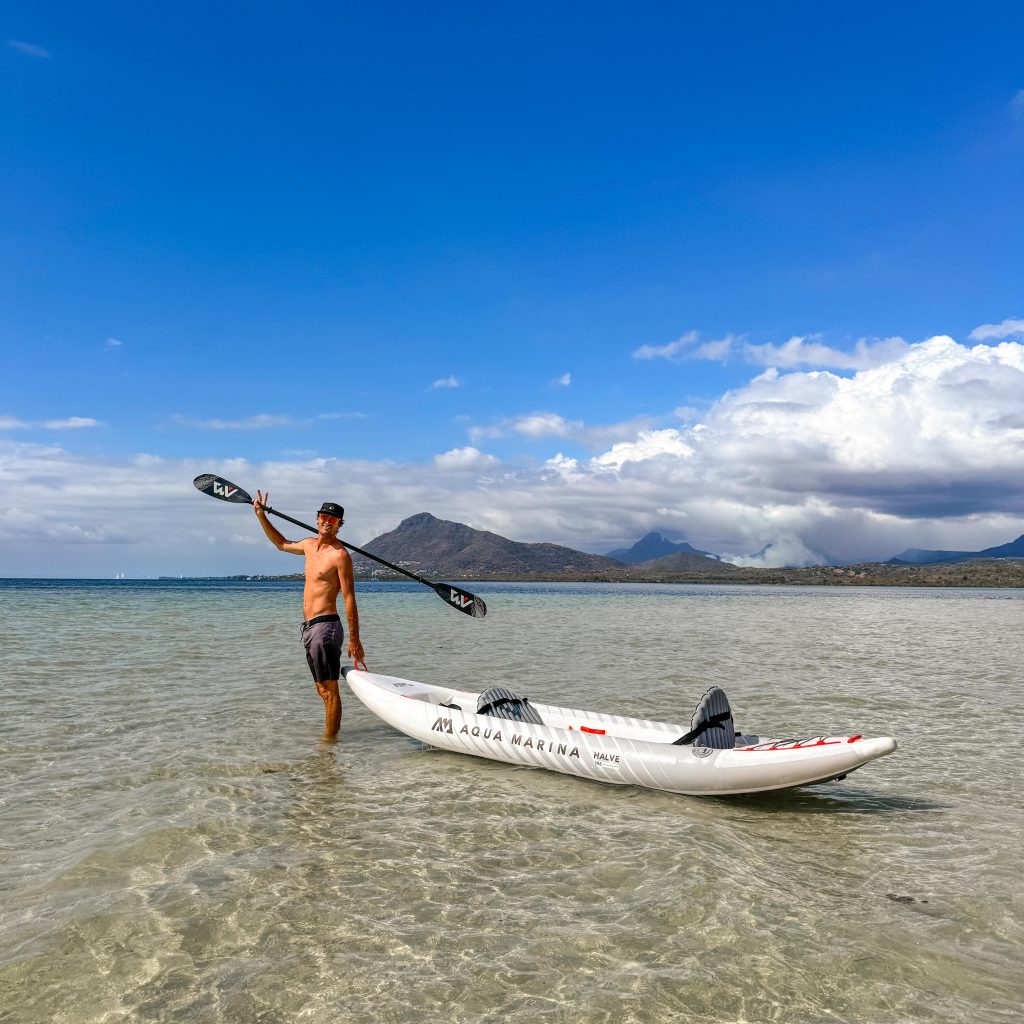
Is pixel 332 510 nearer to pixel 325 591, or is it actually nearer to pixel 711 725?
pixel 325 591

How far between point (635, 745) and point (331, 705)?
482cm

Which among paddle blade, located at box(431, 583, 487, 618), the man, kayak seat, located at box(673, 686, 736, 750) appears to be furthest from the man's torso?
kayak seat, located at box(673, 686, 736, 750)

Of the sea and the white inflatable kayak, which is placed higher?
the white inflatable kayak

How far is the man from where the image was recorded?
10602 mm

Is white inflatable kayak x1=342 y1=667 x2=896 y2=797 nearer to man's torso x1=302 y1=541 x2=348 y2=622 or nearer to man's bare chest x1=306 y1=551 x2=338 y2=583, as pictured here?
man's torso x1=302 y1=541 x2=348 y2=622

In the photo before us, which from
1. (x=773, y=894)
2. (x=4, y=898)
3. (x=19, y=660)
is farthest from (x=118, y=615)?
(x=773, y=894)

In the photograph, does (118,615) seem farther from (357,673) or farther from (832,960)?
(832,960)

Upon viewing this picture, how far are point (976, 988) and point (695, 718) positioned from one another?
14.0 feet

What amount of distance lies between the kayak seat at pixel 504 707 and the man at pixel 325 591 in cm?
212

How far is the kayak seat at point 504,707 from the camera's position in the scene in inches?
409

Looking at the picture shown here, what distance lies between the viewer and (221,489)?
1327 centimetres

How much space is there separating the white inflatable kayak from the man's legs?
1.94 ft

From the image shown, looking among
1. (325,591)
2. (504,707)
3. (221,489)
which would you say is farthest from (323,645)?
(221,489)

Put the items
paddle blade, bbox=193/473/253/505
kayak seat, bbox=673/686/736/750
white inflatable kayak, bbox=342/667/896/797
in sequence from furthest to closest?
paddle blade, bbox=193/473/253/505
kayak seat, bbox=673/686/736/750
white inflatable kayak, bbox=342/667/896/797
